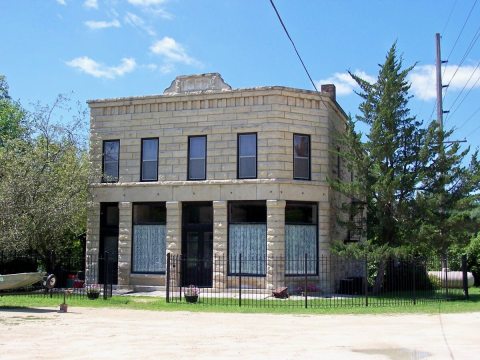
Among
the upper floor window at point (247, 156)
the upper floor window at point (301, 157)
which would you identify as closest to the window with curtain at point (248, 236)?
the upper floor window at point (247, 156)

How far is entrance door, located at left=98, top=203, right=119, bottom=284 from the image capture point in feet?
82.4

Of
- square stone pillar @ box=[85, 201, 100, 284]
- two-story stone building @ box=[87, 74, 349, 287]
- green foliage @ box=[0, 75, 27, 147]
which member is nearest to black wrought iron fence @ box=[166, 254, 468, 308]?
two-story stone building @ box=[87, 74, 349, 287]

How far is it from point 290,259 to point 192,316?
6923mm

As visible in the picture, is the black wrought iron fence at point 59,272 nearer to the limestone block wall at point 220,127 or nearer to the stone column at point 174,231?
the stone column at point 174,231

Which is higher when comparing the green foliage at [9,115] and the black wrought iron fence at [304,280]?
the green foliage at [9,115]

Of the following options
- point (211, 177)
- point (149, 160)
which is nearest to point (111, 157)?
point (149, 160)

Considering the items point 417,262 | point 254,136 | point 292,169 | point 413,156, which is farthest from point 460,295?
point 254,136

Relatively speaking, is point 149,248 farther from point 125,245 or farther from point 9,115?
point 9,115

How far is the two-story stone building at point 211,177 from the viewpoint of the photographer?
75.4 ft

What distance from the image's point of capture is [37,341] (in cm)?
1180

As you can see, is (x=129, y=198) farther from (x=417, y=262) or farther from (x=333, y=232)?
(x=417, y=262)

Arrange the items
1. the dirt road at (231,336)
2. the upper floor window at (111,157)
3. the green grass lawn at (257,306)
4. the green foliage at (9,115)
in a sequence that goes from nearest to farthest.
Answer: the dirt road at (231,336) → the green grass lawn at (257,306) → the upper floor window at (111,157) → the green foliage at (9,115)

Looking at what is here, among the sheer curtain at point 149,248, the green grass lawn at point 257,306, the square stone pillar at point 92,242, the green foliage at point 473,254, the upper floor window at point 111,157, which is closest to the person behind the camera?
the green grass lawn at point 257,306

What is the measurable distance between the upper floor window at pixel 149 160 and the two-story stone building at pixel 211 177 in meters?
0.04
